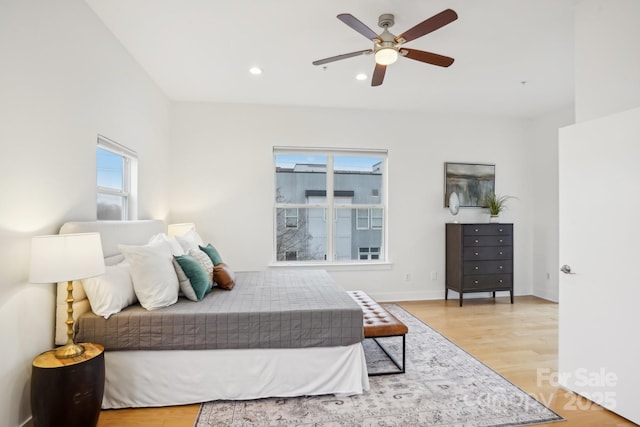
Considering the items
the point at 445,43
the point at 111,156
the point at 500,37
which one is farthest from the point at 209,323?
the point at 500,37

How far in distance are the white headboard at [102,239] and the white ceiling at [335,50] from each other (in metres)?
1.61

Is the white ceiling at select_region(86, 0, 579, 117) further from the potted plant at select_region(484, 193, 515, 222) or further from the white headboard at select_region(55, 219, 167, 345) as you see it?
the white headboard at select_region(55, 219, 167, 345)

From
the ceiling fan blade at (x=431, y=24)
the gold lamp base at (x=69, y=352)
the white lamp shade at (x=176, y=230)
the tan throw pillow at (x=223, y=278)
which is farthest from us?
the white lamp shade at (x=176, y=230)

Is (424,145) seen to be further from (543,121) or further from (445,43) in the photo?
(445,43)

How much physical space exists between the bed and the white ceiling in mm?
1732

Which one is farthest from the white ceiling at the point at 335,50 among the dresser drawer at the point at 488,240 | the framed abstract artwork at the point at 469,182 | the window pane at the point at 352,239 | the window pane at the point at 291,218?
the dresser drawer at the point at 488,240

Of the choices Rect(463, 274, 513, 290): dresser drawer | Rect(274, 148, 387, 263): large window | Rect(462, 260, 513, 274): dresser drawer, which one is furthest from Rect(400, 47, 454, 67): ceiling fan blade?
Rect(463, 274, 513, 290): dresser drawer

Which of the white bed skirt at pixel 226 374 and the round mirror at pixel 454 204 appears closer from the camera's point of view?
the white bed skirt at pixel 226 374

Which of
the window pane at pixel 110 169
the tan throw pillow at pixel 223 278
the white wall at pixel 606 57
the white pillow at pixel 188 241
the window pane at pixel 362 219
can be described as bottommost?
the tan throw pillow at pixel 223 278

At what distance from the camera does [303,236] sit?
4.91 meters

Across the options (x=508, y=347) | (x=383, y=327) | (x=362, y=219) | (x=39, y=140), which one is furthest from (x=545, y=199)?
(x=39, y=140)

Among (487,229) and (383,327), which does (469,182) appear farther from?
(383,327)

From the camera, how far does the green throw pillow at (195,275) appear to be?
2.55 metres

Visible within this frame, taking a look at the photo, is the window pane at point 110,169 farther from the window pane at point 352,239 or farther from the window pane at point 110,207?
the window pane at point 352,239
